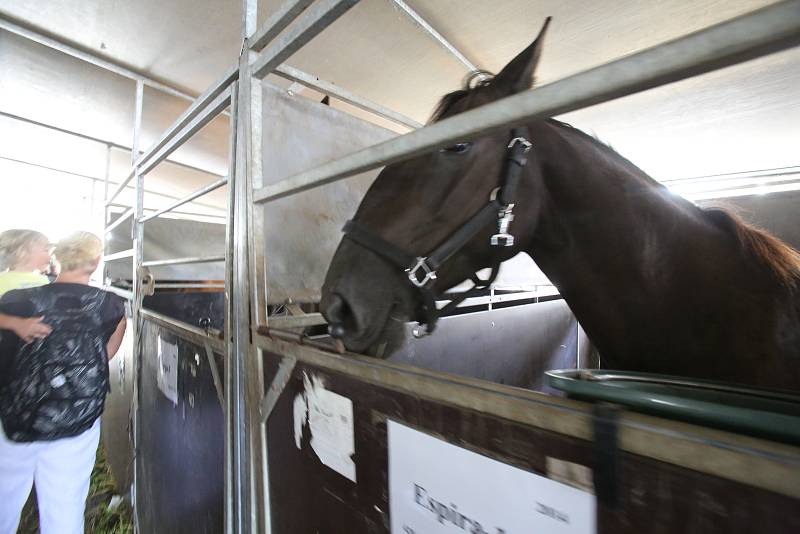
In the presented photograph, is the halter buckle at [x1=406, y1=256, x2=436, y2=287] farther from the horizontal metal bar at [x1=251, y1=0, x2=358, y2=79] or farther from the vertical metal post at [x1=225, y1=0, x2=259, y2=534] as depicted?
the horizontal metal bar at [x1=251, y1=0, x2=358, y2=79]

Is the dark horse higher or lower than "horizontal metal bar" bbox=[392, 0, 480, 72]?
lower

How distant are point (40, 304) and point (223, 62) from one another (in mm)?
1856

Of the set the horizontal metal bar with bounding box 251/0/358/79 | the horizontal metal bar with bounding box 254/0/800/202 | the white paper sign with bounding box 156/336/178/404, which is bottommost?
the white paper sign with bounding box 156/336/178/404

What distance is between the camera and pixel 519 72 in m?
0.85

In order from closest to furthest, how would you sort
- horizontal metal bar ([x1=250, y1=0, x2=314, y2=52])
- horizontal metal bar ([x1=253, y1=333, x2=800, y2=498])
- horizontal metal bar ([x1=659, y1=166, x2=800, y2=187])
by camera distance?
horizontal metal bar ([x1=253, y1=333, x2=800, y2=498]), horizontal metal bar ([x1=250, y1=0, x2=314, y2=52]), horizontal metal bar ([x1=659, y1=166, x2=800, y2=187])

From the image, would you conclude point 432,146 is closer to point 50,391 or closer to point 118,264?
point 50,391

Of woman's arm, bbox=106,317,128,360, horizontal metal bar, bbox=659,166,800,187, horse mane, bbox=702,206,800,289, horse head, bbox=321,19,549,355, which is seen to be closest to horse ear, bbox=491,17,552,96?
horse head, bbox=321,19,549,355

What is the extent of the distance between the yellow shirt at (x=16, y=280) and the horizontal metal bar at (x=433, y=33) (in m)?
2.58

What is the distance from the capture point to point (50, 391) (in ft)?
4.97

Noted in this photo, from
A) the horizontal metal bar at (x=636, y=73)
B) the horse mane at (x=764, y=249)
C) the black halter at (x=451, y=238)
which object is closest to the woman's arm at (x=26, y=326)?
the black halter at (x=451, y=238)

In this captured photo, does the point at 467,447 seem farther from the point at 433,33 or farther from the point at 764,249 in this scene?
the point at 433,33

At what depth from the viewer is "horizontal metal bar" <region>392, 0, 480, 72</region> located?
1.58 meters

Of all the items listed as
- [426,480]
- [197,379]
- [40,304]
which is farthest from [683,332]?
[40,304]

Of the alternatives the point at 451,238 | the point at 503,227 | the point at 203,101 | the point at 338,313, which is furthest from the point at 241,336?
the point at 203,101
